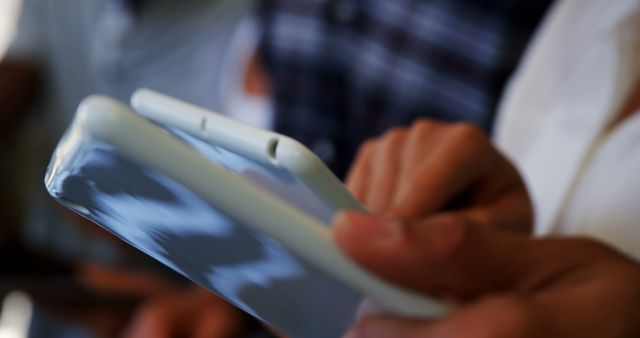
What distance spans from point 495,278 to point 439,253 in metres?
0.02

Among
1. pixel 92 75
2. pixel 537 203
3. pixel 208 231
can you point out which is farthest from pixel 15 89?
pixel 208 231

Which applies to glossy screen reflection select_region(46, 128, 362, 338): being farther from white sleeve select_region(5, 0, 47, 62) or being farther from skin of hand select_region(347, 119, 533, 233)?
white sleeve select_region(5, 0, 47, 62)

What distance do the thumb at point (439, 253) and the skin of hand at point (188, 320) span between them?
233mm

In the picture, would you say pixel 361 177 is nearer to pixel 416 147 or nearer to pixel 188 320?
pixel 416 147

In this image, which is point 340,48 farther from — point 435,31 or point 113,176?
point 113,176

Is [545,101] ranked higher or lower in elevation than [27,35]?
higher

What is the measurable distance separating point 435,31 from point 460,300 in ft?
1.50

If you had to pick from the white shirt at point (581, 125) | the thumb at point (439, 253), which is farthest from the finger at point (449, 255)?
the white shirt at point (581, 125)

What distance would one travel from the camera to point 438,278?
0.48 feet

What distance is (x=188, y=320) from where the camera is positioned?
382mm

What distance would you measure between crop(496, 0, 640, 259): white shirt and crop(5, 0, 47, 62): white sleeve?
96 centimetres

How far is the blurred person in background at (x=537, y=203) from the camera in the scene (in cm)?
14

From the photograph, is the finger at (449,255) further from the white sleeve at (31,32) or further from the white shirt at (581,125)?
the white sleeve at (31,32)

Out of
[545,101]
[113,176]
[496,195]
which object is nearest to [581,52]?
[545,101]
